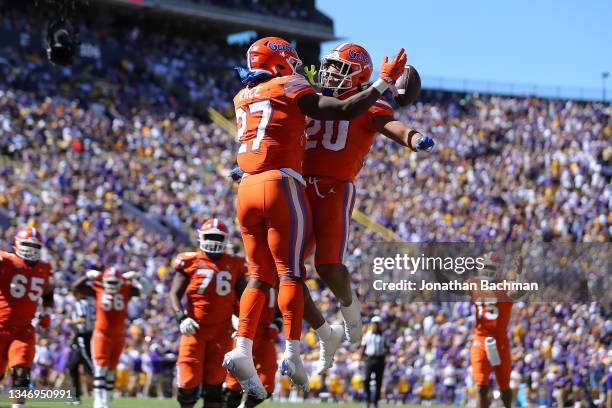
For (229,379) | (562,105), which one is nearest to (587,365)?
(229,379)

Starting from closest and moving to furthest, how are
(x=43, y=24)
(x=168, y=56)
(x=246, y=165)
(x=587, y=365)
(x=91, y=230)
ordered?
(x=246, y=165), (x=587, y=365), (x=91, y=230), (x=43, y=24), (x=168, y=56)

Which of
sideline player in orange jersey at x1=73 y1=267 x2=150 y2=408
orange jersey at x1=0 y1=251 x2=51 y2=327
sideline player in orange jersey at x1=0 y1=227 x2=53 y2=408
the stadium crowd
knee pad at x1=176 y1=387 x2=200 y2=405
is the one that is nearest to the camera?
knee pad at x1=176 y1=387 x2=200 y2=405

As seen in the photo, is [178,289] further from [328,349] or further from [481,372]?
[481,372]

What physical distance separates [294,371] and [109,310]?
310 inches

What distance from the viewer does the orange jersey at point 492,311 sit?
44.9ft

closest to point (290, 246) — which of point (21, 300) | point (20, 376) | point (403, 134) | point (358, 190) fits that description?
point (403, 134)

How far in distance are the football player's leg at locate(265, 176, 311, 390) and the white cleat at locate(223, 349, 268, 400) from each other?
0.21 meters

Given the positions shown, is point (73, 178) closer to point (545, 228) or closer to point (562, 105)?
point (545, 228)

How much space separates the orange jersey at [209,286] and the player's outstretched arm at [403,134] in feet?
12.7

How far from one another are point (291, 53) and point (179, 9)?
1300 inches

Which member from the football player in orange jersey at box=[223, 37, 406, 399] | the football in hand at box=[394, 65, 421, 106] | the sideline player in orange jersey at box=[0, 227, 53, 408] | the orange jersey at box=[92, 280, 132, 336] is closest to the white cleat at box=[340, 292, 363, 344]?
the football player in orange jersey at box=[223, 37, 406, 399]

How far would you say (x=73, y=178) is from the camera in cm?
2641

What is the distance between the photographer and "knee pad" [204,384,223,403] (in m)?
10.6

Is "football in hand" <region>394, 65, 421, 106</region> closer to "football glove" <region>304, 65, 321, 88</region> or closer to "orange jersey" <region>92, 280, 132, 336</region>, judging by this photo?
"football glove" <region>304, 65, 321, 88</region>
